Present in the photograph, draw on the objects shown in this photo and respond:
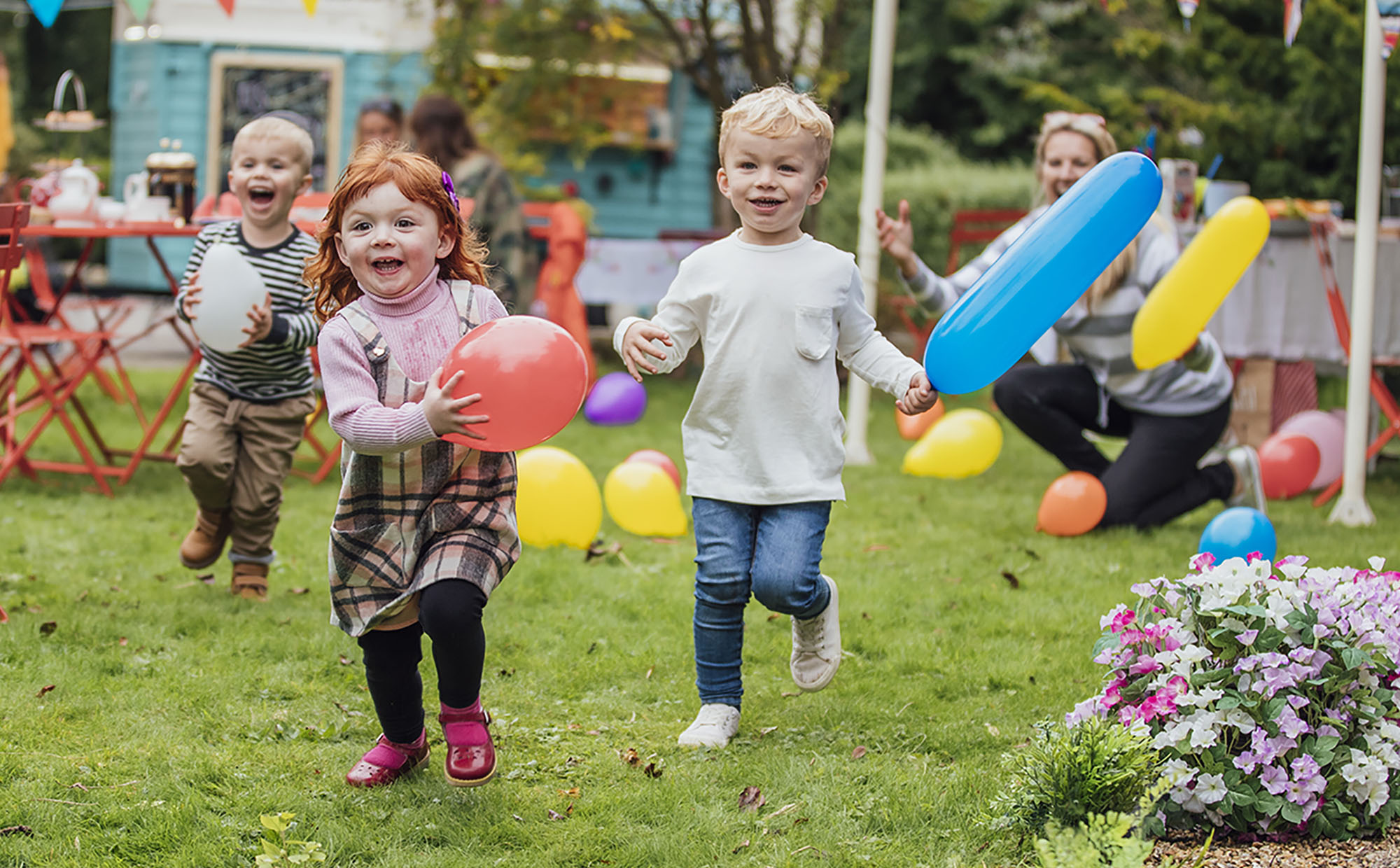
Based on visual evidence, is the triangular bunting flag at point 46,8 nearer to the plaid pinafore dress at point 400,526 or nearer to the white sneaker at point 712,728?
the plaid pinafore dress at point 400,526

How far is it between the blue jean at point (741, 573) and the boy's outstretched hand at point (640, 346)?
15.7 inches

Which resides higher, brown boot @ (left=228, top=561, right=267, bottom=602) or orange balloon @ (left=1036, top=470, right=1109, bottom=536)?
orange balloon @ (left=1036, top=470, right=1109, bottom=536)

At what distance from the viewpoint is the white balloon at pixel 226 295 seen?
4.19 metres

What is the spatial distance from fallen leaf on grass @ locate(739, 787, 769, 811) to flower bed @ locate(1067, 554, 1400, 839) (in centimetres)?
69

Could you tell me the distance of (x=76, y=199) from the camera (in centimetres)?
636

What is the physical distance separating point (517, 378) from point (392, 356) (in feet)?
1.19

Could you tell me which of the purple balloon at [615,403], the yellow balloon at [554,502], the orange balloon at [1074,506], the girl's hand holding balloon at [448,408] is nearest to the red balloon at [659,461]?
the yellow balloon at [554,502]

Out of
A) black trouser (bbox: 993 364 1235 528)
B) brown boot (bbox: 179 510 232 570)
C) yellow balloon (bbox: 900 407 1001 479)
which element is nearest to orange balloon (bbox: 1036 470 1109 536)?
black trouser (bbox: 993 364 1235 528)

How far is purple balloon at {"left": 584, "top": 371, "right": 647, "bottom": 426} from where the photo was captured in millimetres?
8750

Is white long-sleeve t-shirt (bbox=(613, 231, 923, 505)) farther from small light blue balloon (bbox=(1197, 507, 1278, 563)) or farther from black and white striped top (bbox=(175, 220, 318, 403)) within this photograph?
small light blue balloon (bbox=(1197, 507, 1278, 563))

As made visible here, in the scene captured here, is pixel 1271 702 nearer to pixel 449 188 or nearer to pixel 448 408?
pixel 448 408

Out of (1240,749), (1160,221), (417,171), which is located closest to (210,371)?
(417,171)

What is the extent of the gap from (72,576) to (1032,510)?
13.1ft

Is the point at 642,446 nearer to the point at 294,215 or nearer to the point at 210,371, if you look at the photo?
the point at 294,215
